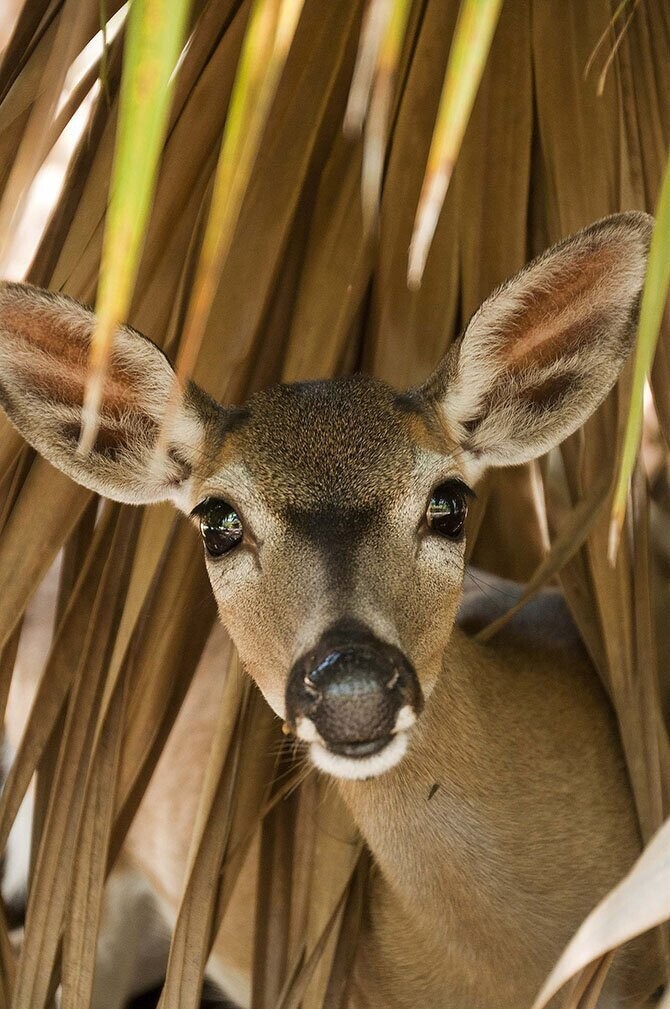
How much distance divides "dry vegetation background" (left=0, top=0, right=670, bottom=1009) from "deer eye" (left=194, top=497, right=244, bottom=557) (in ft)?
1.28

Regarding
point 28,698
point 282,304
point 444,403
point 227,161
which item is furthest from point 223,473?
point 28,698

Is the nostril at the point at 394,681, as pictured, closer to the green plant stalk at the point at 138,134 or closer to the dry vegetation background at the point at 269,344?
the dry vegetation background at the point at 269,344

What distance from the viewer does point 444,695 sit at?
306 centimetres

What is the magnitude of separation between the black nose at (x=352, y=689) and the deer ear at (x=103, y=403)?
0.72 meters

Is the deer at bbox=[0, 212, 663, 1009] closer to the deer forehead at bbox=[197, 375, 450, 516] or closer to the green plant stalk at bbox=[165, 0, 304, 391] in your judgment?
the deer forehead at bbox=[197, 375, 450, 516]

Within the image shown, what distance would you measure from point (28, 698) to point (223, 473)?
248 cm

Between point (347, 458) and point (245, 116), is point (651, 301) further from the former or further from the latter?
point (347, 458)

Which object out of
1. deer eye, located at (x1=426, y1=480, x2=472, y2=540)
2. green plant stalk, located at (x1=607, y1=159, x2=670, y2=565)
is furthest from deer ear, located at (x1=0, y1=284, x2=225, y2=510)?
green plant stalk, located at (x1=607, y1=159, x2=670, y2=565)

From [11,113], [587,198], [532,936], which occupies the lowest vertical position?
[532,936]

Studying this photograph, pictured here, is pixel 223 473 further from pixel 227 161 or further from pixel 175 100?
pixel 227 161

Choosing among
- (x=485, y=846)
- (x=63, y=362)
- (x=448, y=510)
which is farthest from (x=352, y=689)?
(x=63, y=362)

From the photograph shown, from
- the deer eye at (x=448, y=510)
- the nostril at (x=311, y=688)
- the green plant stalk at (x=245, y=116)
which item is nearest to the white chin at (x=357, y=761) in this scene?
the nostril at (x=311, y=688)

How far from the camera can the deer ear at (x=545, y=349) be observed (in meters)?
2.87

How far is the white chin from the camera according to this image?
2.52m
